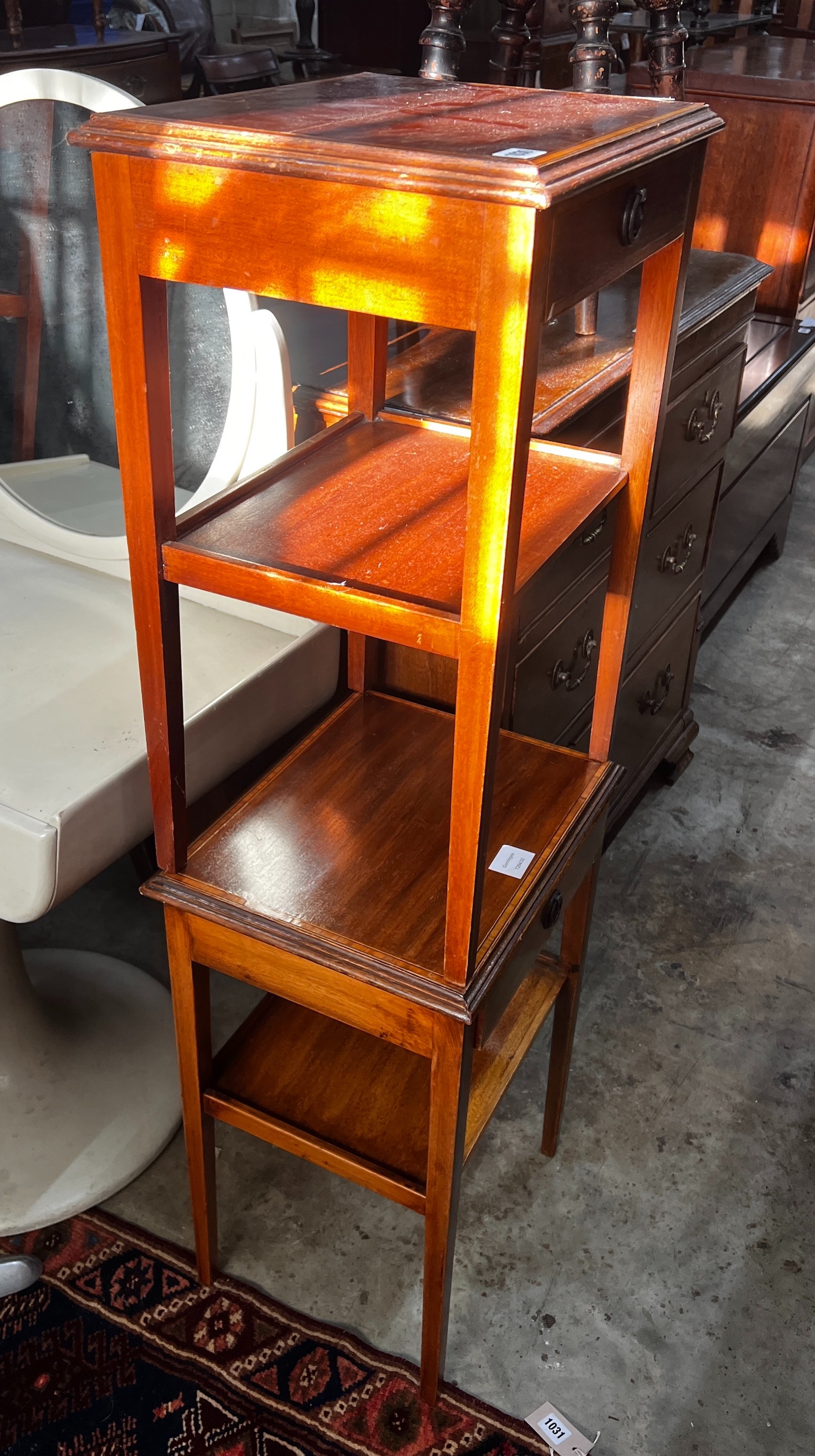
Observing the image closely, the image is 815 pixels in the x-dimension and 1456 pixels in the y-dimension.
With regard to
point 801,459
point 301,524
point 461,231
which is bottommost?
point 801,459

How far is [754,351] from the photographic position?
2998 mm

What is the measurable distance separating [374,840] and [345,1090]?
0.33 metres

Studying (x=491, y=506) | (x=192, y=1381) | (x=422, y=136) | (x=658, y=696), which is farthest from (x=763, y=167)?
(x=192, y=1381)

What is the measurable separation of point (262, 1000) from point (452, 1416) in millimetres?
589

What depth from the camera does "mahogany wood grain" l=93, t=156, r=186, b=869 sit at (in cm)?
95

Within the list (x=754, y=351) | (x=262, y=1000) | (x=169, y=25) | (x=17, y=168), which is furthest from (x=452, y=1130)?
(x=169, y=25)

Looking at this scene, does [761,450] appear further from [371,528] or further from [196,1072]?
[196,1072]

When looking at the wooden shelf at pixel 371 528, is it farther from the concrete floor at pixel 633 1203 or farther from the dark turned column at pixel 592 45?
the concrete floor at pixel 633 1203

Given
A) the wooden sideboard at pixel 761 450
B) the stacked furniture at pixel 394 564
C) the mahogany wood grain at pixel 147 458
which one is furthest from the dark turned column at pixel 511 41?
the mahogany wood grain at pixel 147 458

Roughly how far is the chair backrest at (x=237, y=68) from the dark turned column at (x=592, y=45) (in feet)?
14.4

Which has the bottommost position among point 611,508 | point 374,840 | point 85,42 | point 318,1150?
point 318,1150

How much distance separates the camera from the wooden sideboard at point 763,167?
2850 millimetres

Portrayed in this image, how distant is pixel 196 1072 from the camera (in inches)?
56.1

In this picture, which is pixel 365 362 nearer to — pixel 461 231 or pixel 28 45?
pixel 461 231
